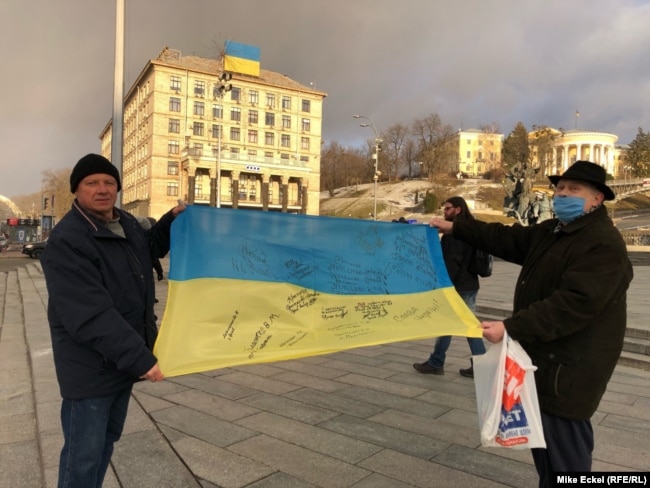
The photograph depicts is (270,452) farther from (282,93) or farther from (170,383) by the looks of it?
(282,93)

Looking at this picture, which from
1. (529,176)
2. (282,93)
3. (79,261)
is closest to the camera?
(79,261)

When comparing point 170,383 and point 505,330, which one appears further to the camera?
point 170,383

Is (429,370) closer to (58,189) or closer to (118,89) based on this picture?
(118,89)

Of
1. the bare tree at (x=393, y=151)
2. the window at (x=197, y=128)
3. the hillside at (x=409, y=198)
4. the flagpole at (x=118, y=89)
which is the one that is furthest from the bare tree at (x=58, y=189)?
the flagpole at (x=118, y=89)

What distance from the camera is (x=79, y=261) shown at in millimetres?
2344

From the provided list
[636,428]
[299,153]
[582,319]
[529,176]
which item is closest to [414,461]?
[582,319]

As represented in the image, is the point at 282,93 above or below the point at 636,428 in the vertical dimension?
above

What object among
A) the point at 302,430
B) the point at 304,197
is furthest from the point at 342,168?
the point at 302,430

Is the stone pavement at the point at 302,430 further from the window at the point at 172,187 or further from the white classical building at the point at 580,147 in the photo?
the white classical building at the point at 580,147

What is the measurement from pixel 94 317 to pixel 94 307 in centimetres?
5

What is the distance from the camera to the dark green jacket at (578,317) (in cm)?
241

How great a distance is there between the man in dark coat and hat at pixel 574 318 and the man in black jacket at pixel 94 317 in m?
1.91

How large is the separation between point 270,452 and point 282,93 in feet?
258

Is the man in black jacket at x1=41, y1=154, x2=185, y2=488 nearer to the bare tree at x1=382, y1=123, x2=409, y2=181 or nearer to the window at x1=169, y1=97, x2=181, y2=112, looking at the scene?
the window at x1=169, y1=97, x2=181, y2=112
